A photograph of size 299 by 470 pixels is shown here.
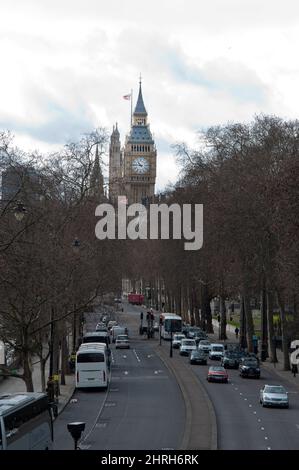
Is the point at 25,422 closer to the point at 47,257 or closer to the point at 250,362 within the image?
the point at 47,257

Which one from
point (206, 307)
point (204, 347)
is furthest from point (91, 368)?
point (206, 307)

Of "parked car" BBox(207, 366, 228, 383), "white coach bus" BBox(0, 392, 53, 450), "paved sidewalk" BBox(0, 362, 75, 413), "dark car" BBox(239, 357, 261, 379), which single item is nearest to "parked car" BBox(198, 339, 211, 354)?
"dark car" BBox(239, 357, 261, 379)

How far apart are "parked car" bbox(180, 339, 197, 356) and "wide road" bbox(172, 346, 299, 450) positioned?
16.0 m

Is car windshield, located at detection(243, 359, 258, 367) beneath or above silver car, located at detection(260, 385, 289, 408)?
above

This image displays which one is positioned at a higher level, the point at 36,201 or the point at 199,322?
the point at 36,201

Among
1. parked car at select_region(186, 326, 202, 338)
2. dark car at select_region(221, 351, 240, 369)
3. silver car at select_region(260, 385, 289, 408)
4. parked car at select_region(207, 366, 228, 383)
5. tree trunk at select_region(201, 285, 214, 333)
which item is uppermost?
tree trunk at select_region(201, 285, 214, 333)

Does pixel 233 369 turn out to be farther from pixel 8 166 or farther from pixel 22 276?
pixel 22 276

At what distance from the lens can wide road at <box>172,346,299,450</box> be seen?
32.6 meters

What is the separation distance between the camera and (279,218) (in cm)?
4716

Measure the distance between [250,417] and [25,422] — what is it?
705 inches

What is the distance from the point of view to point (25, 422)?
23922 millimetres

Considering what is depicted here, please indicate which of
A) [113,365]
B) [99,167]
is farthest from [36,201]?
[113,365]

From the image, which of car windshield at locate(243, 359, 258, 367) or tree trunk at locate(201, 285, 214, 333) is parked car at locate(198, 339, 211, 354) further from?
tree trunk at locate(201, 285, 214, 333)

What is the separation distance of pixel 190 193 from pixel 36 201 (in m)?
31.2
